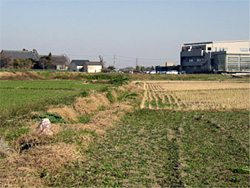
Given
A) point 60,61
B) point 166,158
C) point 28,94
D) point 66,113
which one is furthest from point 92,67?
point 166,158

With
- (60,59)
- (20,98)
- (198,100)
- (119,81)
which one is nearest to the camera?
(20,98)

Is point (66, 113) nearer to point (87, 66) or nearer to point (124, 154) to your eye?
point (124, 154)

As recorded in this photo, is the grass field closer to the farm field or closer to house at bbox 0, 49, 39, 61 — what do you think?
the farm field

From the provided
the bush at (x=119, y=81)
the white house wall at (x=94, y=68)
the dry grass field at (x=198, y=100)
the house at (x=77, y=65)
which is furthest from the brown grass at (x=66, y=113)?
the house at (x=77, y=65)

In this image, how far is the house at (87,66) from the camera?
85.8 m

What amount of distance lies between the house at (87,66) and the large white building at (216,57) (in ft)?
116

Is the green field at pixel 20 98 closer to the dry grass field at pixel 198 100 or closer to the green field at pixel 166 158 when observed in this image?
the green field at pixel 166 158

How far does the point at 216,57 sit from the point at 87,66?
4173cm

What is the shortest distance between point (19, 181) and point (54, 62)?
7555cm

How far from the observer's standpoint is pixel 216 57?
9300 centimetres

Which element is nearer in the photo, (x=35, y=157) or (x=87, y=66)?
(x=35, y=157)

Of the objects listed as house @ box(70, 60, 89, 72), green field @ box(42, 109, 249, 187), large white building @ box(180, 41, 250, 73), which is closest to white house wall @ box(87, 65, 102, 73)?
house @ box(70, 60, 89, 72)

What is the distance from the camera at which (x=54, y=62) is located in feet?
257

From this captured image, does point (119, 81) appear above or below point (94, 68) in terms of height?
below
